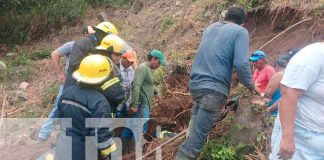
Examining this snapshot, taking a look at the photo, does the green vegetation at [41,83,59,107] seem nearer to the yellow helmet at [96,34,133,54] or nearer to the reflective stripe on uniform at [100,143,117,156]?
the yellow helmet at [96,34,133,54]

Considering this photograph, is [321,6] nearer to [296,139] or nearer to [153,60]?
[153,60]

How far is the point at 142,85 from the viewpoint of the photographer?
18.4 ft

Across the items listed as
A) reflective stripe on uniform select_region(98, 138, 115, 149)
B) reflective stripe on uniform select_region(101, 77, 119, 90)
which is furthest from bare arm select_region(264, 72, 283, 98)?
reflective stripe on uniform select_region(98, 138, 115, 149)

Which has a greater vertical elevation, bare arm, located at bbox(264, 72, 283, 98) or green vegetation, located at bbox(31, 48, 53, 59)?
bare arm, located at bbox(264, 72, 283, 98)

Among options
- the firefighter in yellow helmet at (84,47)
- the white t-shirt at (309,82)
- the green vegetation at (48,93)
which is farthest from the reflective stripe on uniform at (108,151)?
the green vegetation at (48,93)

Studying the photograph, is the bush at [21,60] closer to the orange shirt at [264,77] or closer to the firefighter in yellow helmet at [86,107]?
the orange shirt at [264,77]

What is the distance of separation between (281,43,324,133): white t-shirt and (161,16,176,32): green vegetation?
672 cm

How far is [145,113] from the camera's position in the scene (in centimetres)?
565

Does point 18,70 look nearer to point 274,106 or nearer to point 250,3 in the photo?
point 250,3

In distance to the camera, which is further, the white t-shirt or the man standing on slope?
the man standing on slope

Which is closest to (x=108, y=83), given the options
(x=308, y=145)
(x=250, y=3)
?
(x=308, y=145)

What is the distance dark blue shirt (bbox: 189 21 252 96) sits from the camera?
424 cm

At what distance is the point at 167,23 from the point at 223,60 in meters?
5.61

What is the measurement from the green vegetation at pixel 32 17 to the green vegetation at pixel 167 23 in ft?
13.7
